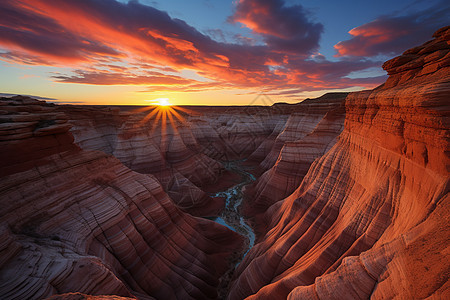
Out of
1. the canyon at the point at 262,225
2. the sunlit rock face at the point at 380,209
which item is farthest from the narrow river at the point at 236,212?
the sunlit rock face at the point at 380,209

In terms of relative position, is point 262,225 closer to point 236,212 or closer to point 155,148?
point 236,212

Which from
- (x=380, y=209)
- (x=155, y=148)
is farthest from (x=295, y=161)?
(x=155, y=148)

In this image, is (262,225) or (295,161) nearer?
(262,225)

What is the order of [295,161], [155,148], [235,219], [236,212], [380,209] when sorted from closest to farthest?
1. [380,209]
2. [235,219]
3. [295,161]
4. [236,212]
5. [155,148]

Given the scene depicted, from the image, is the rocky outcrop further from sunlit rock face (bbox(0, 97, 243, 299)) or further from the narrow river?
sunlit rock face (bbox(0, 97, 243, 299))

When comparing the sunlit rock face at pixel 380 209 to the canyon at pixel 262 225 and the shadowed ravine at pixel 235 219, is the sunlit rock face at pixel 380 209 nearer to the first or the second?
the canyon at pixel 262 225

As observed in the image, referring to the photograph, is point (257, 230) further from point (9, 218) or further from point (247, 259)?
point (9, 218)

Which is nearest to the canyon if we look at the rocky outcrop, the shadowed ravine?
Result: the shadowed ravine

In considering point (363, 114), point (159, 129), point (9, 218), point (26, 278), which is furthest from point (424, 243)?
point (159, 129)
